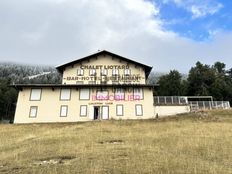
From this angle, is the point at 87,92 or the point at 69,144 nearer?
the point at 69,144

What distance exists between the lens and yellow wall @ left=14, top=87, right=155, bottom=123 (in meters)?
34.8

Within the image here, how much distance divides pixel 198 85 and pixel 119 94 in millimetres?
30612

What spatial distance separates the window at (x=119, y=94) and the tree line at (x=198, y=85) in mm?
24099

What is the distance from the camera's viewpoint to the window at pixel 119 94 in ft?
118

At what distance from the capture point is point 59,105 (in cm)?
3550

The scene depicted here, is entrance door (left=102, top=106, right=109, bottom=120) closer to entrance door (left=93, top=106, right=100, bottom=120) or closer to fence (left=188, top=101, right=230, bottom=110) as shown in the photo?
entrance door (left=93, top=106, right=100, bottom=120)

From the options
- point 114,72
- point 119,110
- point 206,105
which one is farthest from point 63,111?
point 206,105

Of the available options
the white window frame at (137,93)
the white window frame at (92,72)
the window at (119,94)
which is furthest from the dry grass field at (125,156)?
the white window frame at (92,72)

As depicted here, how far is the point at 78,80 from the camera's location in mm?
40812

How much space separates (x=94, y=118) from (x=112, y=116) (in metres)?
2.37

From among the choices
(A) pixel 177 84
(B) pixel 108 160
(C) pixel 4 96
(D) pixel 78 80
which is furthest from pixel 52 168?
(C) pixel 4 96

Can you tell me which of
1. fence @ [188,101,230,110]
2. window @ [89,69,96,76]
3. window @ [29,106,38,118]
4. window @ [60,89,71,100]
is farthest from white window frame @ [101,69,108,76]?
fence @ [188,101,230,110]

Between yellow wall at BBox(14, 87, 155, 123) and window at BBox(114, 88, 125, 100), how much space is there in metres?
0.43

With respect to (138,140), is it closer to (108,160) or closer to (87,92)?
A: (108,160)
